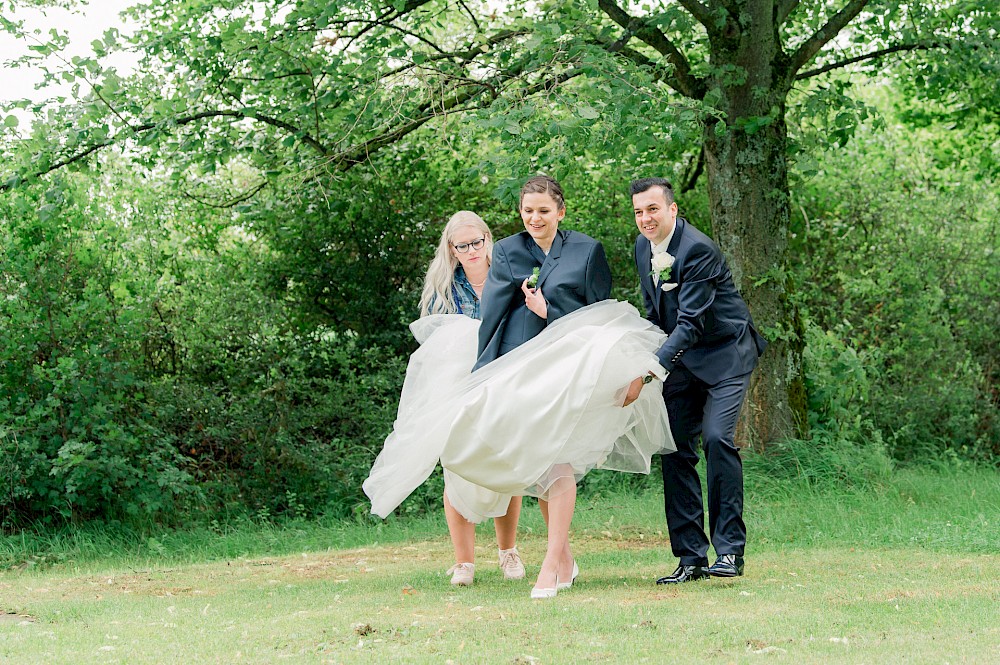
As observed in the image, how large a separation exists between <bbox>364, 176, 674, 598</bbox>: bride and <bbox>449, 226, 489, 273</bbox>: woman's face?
0.42 meters

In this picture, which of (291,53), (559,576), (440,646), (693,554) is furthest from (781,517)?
(291,53)

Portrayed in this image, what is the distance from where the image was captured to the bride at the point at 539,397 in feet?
18.3

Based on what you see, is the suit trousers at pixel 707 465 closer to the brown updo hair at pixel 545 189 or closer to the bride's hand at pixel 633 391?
the bride's hand at pixel 633 391

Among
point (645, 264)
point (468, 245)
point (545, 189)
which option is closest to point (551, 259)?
point (545, 189)

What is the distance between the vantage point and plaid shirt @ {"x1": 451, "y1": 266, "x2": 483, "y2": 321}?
6562mm

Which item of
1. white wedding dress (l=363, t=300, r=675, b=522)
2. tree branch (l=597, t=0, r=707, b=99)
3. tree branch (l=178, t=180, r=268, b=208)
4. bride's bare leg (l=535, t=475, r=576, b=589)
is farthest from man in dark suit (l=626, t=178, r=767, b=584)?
tree branch (l=178, t=180, r=268, b=208)

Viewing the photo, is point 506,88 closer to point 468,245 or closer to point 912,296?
point 468,245

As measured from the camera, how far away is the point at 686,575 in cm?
605

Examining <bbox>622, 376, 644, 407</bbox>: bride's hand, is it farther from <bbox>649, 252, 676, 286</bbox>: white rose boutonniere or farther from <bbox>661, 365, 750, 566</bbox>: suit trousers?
<bbox>649, 252, 676, 286</bbox>: white rose boutonniere

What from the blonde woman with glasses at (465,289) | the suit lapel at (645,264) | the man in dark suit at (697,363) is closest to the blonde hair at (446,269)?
the blonde woman with glasses at (465,289)

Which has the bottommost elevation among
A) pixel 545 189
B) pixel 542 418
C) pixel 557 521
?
pixel 557 521

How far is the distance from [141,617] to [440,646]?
6.35ft

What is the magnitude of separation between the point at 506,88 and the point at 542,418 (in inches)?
182

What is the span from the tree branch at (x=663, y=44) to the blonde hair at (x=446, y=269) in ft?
13.7
